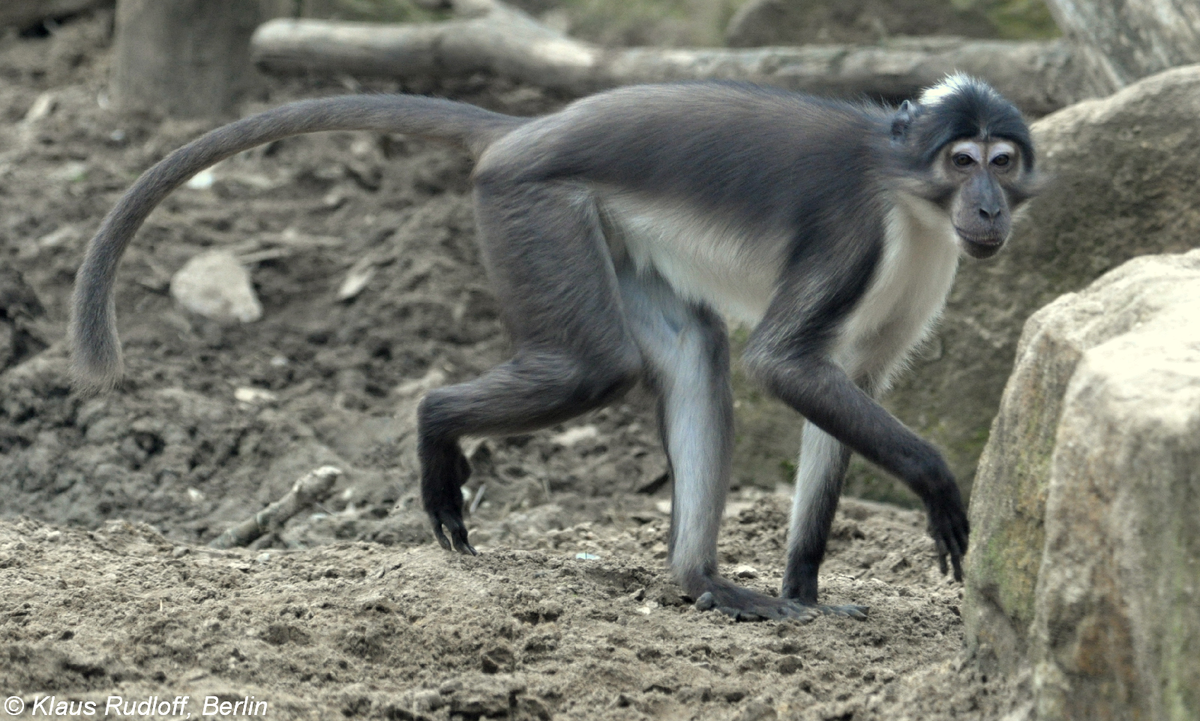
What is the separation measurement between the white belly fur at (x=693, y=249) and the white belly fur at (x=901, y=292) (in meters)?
0.34

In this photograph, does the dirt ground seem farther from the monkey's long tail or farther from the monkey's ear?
the monkey's ear

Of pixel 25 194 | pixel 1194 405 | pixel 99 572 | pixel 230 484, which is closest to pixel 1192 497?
pixel 1194 405

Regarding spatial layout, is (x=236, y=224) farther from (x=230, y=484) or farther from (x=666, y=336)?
(x=666, y=336)

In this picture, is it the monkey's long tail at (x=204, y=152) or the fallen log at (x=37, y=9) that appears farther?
the fallen log at (x=37, y=9)

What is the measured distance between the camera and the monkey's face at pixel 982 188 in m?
4.09

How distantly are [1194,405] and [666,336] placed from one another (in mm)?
2517

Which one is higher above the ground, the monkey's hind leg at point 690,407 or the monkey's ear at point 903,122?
the monkey's ear at point 903,122

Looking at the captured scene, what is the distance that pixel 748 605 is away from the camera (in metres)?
4.40

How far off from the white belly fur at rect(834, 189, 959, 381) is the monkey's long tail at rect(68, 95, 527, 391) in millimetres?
1433

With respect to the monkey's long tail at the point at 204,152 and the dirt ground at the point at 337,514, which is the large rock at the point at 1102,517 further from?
the monkey's long tail at the point at 204,152

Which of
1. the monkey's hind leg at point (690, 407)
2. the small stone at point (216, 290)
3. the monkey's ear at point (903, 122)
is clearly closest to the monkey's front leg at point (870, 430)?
the monkey's hind leg at point (690, 407)

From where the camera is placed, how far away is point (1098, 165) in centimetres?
576

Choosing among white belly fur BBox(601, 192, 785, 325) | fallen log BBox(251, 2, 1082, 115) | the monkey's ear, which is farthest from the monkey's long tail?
fallen log BBox(251, 2, 1082, 115)

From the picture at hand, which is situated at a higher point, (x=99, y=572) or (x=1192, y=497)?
(x=1192, y=497)
